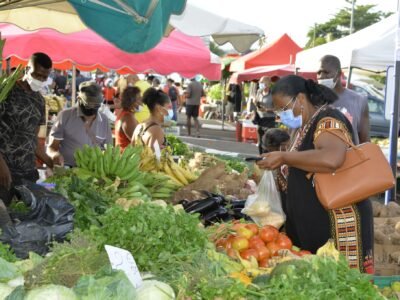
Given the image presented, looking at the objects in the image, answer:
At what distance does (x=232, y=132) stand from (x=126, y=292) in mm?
22150

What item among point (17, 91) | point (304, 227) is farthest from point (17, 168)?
point (304, 227)

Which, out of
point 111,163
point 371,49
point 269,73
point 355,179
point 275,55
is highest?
point 275,55

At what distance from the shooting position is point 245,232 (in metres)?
3.81

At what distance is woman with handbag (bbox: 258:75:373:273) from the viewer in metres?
3.71

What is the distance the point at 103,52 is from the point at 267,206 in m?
4.59

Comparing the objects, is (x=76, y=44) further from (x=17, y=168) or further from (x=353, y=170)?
(x=353, y=170)

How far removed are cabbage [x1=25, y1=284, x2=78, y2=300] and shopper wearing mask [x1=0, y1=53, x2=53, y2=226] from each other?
304 centimetres

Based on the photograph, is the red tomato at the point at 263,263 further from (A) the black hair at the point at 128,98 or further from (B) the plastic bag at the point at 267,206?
(A) the black hair at the point at 128,98

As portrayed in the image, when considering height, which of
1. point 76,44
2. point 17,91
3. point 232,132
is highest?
point 76,44

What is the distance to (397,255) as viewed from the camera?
202 inches

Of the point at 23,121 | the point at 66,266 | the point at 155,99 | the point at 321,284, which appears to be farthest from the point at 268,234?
the point at 155,99

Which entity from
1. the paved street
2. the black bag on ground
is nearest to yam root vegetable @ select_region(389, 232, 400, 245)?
the black bag on ground

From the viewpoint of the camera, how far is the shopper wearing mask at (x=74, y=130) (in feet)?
20.8

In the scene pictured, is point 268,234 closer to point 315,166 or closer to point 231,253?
point 231,253
